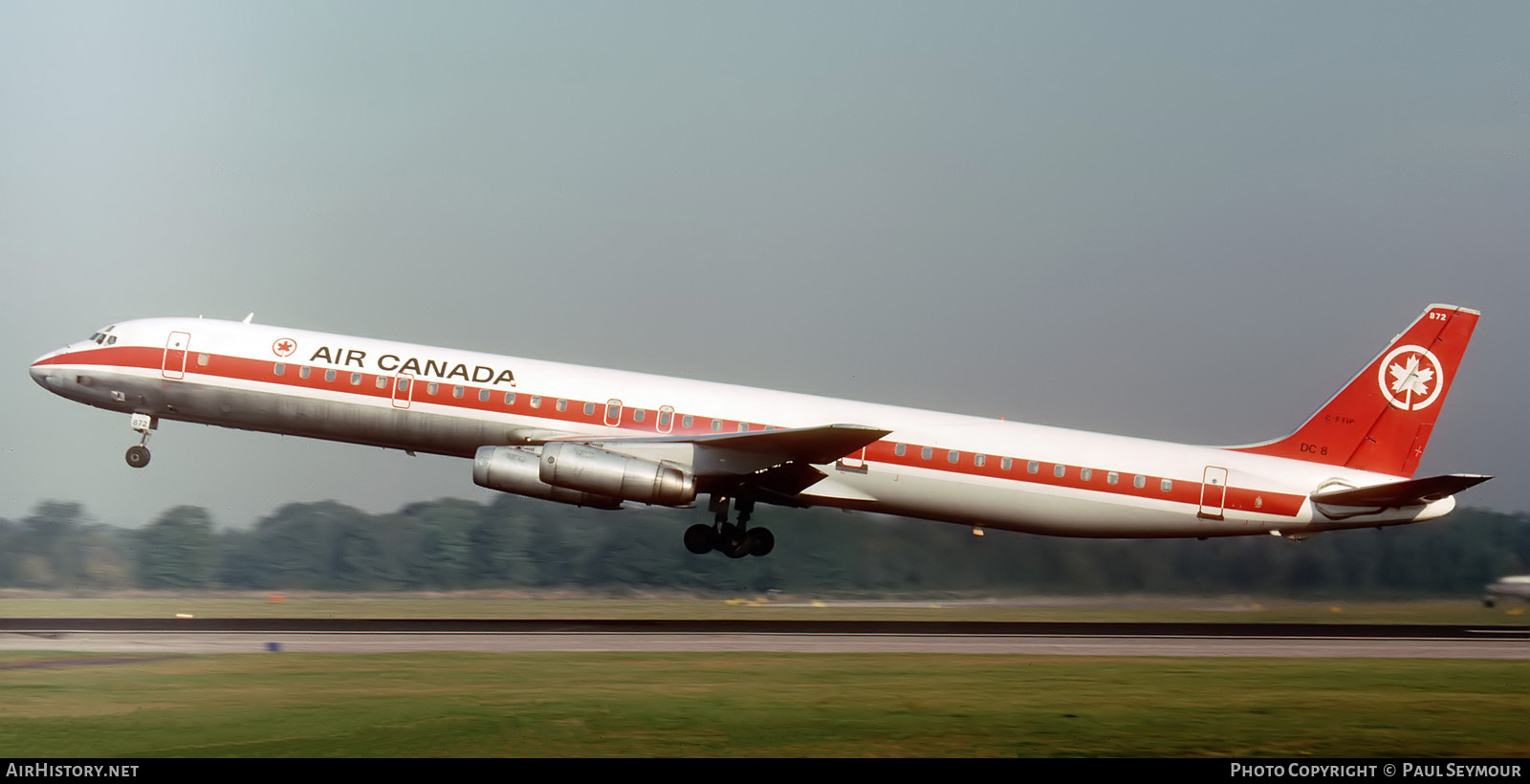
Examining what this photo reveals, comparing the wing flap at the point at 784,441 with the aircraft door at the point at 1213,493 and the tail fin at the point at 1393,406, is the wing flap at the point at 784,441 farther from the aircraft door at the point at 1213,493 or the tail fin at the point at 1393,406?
the tail fin at the point at 1393,406

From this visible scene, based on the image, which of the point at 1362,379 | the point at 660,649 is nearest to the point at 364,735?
the point at 660,649

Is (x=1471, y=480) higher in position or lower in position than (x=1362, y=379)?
lower

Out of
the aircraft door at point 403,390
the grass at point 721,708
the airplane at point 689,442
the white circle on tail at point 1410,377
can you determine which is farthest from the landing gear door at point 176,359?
the white circle on tail at point 1410,377

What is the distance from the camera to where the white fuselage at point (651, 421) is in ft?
93.4

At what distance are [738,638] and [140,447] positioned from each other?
45.6ft

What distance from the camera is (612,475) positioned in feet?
88.6

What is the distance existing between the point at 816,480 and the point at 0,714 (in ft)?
54.6

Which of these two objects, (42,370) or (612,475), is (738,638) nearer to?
(612,475)

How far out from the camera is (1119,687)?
815 inches

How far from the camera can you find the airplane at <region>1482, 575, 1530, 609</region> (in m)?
35.7

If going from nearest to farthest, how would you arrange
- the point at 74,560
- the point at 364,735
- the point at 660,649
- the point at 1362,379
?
the point at 364,735, the point at 660,649, the point at 1362,379, the point at 74,560

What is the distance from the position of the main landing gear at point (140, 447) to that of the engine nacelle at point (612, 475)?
8.95m

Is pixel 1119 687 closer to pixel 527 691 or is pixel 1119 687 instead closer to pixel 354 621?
pixel 527 691

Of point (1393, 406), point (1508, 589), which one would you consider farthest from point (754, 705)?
point (1508, 589)
